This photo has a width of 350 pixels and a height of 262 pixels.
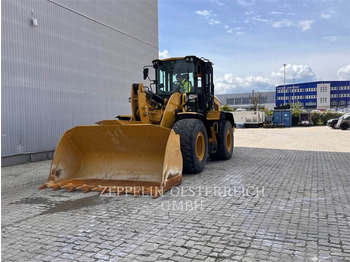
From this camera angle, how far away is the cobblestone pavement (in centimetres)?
325

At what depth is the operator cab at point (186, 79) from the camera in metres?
8.37

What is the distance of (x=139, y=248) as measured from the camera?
11.0ft

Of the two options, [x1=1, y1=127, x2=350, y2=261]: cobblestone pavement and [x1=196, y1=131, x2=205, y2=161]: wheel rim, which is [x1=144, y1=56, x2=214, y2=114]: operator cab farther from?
[x1=1, y1=127, x2=350, y2=261]: cobblestone pavement

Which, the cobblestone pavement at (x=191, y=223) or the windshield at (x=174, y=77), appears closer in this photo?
the cobblestone pavement at (x=191, y=223)

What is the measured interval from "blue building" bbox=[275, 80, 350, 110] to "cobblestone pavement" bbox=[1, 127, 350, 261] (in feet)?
260

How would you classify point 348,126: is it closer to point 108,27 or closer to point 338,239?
point 108,27

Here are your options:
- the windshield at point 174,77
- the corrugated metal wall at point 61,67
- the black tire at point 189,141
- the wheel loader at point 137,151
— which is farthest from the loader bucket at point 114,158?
the corrugated metal wall at point 61,67

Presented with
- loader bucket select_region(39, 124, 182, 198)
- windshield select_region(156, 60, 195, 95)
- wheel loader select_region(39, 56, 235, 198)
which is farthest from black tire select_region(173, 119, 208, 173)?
windshield select_region(156, 60, 195, 95)

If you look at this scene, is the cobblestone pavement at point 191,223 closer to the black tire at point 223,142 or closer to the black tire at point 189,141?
the black tire at point 189,141

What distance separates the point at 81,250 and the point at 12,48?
28.5 feet

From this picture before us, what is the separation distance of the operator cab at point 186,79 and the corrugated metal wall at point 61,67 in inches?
185

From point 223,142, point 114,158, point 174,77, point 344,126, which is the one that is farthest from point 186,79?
point 344,126

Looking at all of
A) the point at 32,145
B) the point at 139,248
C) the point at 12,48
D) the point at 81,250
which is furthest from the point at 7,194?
the point at 12,48

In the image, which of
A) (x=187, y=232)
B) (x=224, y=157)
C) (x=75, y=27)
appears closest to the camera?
(x=187, y=232)
